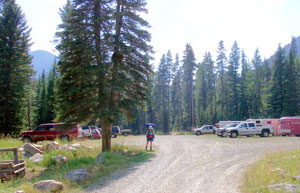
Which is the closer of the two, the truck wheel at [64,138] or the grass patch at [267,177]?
the grass patch at [267,177]

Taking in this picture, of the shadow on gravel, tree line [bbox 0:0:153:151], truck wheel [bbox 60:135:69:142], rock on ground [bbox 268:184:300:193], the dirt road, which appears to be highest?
tree line [bbox 0:0:153:151]

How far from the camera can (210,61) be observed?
6581 centimetres

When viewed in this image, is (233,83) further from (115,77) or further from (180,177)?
(180,177)

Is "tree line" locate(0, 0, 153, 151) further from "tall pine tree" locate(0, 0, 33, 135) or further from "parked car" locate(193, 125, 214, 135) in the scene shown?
"parked car" locate(193, 125, 214, 135)

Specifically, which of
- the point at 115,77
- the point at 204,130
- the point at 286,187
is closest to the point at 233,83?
the point at 204,130

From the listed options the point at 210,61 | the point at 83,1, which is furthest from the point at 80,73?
the point at 210,61

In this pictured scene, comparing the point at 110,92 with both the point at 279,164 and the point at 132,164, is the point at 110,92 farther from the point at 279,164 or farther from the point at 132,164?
the point at 279,164

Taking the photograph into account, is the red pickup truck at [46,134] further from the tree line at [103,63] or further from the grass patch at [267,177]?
the grass patch at [267,177]

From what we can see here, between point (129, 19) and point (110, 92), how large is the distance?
5.25 metres

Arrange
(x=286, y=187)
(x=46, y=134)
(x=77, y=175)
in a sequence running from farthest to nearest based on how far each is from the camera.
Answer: (x=46, y=134) → (x=77, y=175) → (x=286, y=187)

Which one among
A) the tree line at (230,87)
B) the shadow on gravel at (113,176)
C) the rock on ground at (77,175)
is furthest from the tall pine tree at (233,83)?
the rock on ground at (77,175)

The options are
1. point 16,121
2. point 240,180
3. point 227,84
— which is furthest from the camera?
point 227,84

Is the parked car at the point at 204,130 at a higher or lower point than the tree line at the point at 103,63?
lower

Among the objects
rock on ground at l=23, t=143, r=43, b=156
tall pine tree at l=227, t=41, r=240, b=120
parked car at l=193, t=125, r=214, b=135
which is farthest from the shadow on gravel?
tall pine tree at l=227, t=41, r=240, b=120
